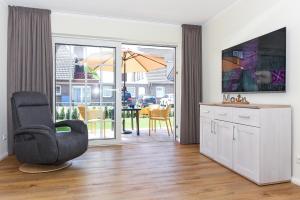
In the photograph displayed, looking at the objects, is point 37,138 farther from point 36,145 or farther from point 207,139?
point 207,139

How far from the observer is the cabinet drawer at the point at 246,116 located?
2.54m

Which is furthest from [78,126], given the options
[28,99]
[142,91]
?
[142,91]

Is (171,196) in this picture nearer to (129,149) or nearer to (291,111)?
(291,111)

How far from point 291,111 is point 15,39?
404cm

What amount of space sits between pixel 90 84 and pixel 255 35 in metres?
2.87

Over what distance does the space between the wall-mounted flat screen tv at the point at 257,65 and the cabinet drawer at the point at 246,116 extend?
46 cm

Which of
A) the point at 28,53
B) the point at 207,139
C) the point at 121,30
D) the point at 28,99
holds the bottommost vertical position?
the point at 207,139

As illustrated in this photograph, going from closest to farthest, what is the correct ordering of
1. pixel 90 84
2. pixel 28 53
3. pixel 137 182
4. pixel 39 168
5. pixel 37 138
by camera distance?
pixel 137 182 < pixel 37 138 < pixel 39 168 < pixel 28 53 < pixel 90 84

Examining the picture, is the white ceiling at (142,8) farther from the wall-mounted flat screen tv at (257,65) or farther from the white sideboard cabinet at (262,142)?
the white sideboard cabinet at (262,142)

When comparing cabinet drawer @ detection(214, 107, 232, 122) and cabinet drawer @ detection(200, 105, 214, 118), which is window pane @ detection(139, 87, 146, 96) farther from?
cabinet drawer @ detection(214, 107, 232, 122)

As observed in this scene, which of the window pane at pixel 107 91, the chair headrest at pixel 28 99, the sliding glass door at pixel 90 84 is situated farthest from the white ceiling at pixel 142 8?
the chair headrest at pixel 28 99

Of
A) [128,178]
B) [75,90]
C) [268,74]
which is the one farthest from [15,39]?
[268,74]

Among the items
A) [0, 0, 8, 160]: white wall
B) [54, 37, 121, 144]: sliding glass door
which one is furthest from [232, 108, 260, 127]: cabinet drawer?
[0, 0, 8, 160]: white wall

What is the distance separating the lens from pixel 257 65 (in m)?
3.11
